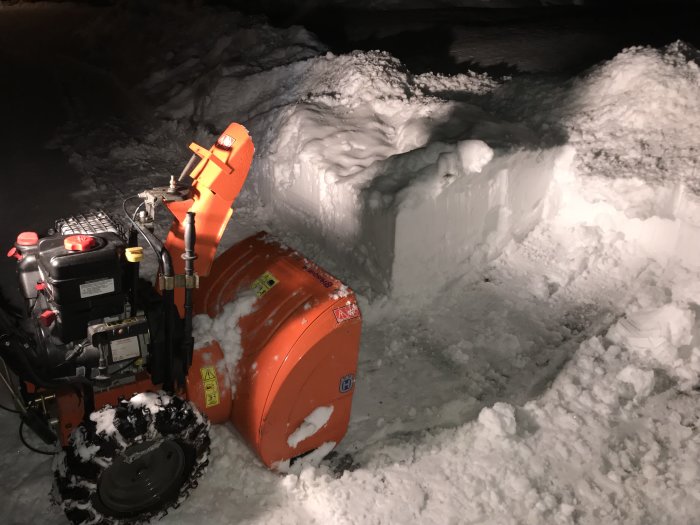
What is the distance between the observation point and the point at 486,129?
182 inches

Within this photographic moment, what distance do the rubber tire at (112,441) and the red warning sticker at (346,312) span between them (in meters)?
0.80

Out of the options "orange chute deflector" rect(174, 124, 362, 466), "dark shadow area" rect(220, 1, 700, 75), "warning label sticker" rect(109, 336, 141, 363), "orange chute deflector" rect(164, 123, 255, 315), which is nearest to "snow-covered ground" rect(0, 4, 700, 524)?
"orange chute deflector" rect(174, 124, 362, 466)

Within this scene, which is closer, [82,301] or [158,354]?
[82,301]

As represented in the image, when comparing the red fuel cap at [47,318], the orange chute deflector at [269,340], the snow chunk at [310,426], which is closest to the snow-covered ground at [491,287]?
the snow chunk at [310,426]

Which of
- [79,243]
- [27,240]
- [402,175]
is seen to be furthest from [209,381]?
[402,175]

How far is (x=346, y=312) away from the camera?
2.75 metres

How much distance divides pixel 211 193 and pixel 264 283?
0.63 m

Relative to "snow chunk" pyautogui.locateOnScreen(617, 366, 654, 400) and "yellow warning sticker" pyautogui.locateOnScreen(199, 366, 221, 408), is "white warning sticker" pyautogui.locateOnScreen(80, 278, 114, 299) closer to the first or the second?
"yellow warning sticker" pyautogui.locateOnScreen(199, 366, 221, 408)

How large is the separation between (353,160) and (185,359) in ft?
8.29

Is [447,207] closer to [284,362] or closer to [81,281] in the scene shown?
[284,362]

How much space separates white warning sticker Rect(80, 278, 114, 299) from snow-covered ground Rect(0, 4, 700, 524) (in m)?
1.16

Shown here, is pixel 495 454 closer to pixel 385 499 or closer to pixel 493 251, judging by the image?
pixel 385 499

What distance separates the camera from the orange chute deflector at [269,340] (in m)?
2.67

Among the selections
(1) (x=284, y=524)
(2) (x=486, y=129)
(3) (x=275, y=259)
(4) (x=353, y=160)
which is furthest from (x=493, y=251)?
(1) (x=284, y=524)
